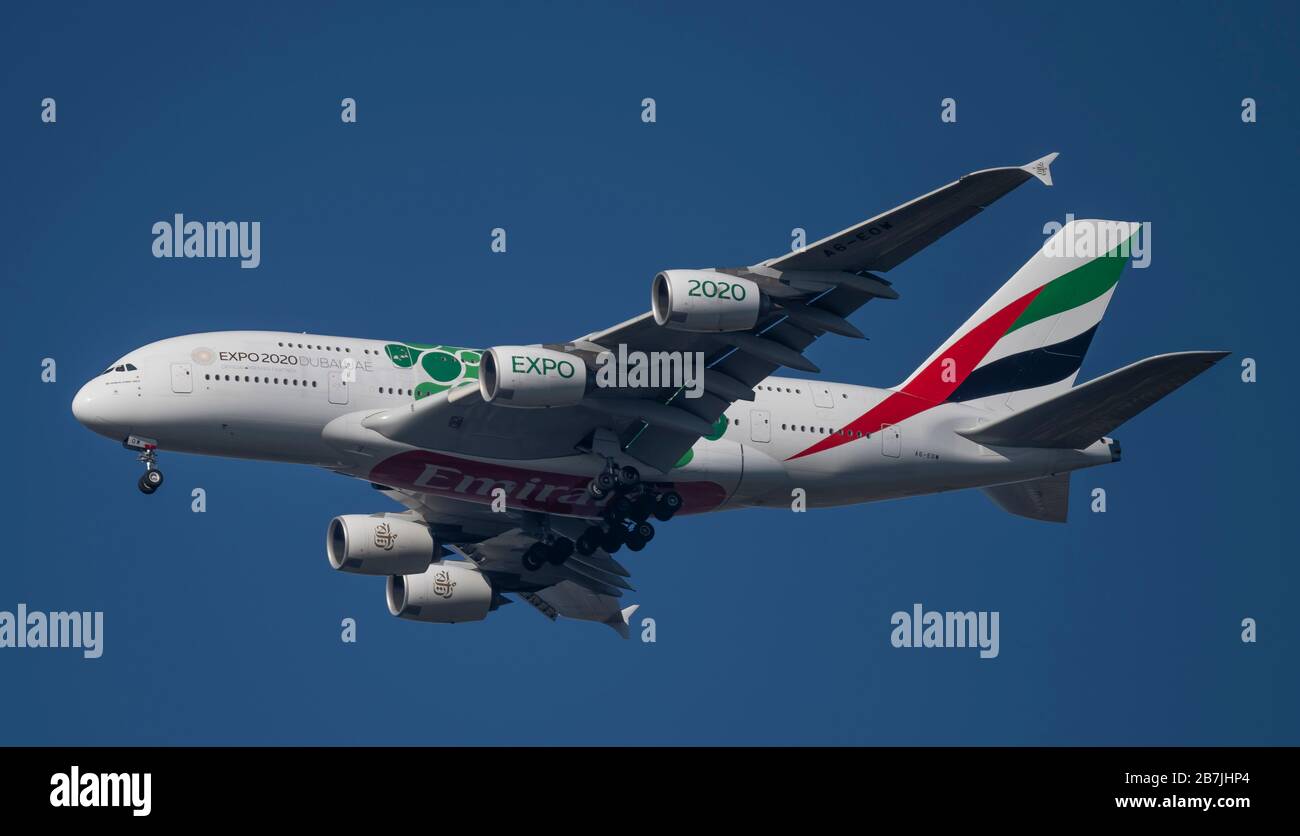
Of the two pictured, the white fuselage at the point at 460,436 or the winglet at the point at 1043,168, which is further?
the white fuselage at the point at 460,436

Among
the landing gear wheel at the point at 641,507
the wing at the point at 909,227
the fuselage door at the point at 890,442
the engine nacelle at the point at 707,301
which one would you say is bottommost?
the landing gear wheel at the point at 641,507

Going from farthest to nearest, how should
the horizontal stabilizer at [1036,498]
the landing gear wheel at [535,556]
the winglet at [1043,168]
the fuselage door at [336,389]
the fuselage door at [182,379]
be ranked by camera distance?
the horizontal stabilizer at [1036,498] → the landing gear wheel at [535,556] → the fuselage door at [336,389] → the fuselage door at [182,379] → the winglet at [1043,168]

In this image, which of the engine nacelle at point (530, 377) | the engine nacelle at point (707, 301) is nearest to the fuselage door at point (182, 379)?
the engine nacelle at point (530, 377)

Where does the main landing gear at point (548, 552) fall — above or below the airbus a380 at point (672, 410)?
below

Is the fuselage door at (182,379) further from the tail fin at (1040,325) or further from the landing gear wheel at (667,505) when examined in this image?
the tail fin at (1040,325)

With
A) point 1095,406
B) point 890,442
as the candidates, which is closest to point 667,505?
point 890,442

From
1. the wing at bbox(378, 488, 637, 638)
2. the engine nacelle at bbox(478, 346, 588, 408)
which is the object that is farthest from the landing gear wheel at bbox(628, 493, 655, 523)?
the engine nacelle at bbox(478, 346, 588, 408)

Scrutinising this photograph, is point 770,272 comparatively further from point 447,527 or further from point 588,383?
point 447,527

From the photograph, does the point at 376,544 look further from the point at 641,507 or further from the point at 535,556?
the point at 641,507
